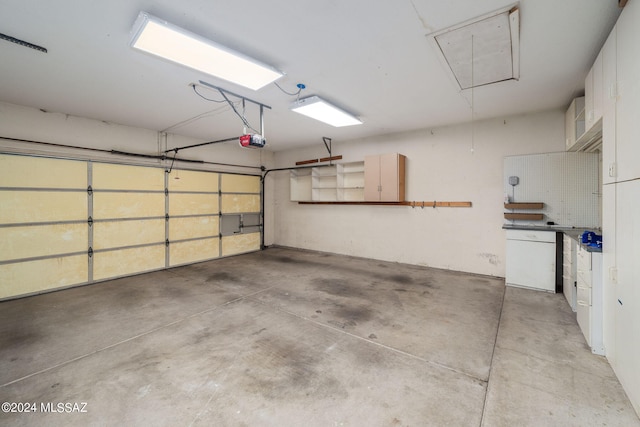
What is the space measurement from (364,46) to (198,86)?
2026mm

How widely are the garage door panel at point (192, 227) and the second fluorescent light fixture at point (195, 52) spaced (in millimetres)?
3795

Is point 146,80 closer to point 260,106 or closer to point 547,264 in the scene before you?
point 260,106

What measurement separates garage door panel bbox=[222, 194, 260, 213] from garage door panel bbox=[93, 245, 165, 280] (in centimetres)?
166

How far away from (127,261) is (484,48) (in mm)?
5984

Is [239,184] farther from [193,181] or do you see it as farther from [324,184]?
[324,184]

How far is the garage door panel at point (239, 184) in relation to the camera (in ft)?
21.1

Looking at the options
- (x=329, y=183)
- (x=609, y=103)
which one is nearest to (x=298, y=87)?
(x=609, y=103)

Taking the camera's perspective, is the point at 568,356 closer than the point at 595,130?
Yes

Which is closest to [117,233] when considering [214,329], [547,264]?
[214,329]

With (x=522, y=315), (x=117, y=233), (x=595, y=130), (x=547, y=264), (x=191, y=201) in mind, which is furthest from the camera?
(x=191, y=201)

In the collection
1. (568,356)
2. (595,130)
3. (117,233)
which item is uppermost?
(595,130)

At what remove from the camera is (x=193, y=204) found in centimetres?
585

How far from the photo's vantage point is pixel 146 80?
3096 millimetres

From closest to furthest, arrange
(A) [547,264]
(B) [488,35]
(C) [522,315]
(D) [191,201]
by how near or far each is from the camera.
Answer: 1. (B) [488,35]
2. (C) [522,315]
3. (A) [547,264]
4. (D) [191,201]
